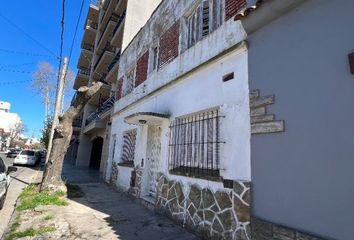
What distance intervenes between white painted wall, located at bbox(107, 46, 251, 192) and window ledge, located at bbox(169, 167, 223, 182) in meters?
0.11

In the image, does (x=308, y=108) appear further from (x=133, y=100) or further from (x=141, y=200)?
(x=133, y=100)

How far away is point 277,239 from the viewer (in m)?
3.64

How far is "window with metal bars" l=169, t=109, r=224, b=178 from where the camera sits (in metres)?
5.77

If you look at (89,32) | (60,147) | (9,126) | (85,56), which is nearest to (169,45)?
(60,147)

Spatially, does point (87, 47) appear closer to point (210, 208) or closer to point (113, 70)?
point (113, 70)

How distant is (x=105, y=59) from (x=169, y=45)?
17.2m

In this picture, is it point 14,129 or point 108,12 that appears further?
point 14,129

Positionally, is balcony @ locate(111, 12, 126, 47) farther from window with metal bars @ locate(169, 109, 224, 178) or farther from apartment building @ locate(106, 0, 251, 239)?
window with metal bars @ locate(169, 109, 224, 178)

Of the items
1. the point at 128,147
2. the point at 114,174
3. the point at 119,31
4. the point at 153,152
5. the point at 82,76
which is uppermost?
the point at 82,76

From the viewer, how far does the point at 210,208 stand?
5285mm

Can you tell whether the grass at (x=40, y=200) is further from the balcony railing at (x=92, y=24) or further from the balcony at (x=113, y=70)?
the balcony railing at (x=92, y=24)

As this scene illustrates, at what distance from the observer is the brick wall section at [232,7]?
18.3 ft

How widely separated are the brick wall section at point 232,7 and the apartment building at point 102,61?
1112cm

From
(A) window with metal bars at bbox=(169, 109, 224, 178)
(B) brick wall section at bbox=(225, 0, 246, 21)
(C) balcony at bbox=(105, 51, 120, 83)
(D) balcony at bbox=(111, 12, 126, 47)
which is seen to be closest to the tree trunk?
(A) window with metal bars at bbox=(169, 109, 224, 178)
